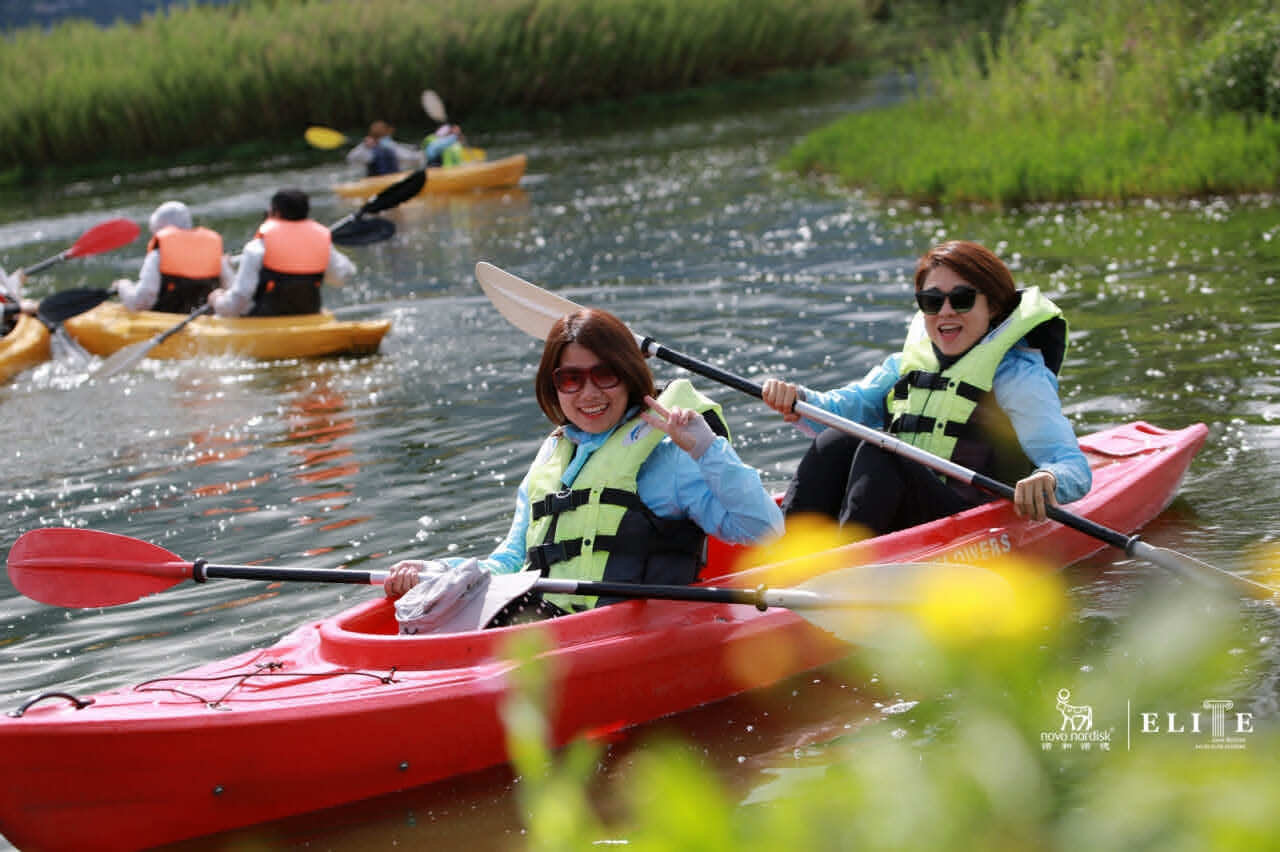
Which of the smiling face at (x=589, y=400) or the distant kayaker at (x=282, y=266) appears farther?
the distant kayaker at (x=282, y=266)

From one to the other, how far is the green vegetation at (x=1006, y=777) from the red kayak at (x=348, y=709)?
2.50 m

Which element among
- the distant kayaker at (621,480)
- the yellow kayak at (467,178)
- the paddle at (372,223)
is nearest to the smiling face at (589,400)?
the distant kayaker at (621,480)

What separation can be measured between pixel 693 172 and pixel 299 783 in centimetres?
1291

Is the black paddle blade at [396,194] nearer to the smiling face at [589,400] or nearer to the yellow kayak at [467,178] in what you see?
the smiling face at [589,400]

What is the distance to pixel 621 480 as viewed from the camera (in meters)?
3.74

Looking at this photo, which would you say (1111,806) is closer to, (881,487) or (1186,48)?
(881,487)

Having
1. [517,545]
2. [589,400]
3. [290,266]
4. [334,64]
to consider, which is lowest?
[517,545]

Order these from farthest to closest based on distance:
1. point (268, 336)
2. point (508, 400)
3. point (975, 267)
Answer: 1. point (268, 336)
2. point (508, 400)
3. point (975, 267)

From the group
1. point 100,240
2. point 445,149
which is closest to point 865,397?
point 100,240

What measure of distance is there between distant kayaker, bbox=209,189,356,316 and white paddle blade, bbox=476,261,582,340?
14.7 feet

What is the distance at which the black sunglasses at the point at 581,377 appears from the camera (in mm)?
3674

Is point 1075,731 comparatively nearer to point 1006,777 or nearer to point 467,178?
point 1006,777

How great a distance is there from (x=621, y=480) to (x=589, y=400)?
0.22m

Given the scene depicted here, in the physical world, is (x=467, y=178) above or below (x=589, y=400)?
below
